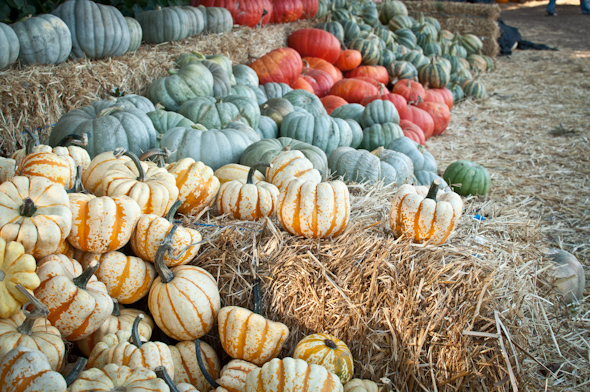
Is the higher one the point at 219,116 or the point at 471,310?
the point at 219,116

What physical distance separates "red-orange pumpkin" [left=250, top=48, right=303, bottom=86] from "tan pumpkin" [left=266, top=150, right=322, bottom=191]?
3062 millimetres

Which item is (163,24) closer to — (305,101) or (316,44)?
(305,101)

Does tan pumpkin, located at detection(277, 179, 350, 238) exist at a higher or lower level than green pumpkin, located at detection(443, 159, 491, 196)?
higher

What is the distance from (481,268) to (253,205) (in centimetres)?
119


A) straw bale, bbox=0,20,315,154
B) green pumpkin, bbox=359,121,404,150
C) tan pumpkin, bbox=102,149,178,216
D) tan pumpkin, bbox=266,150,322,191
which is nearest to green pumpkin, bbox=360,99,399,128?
green pumpkin, bbox=359,121,404,150

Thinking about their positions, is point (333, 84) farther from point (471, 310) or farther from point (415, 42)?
point (471, 310)

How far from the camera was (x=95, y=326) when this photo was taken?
1.74m

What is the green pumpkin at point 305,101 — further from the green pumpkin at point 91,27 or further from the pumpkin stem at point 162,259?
the pumpkin stem at point 162,259

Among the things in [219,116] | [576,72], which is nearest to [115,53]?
[219,116]

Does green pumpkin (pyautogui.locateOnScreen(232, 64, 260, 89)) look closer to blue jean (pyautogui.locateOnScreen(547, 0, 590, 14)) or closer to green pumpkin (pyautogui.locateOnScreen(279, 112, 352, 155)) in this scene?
green pumpkin (pyautogui.locateOnScreen(279, 112, 352, 155))

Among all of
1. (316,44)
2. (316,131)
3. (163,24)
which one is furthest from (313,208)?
(316,44)

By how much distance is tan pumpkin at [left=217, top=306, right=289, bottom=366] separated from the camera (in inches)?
73.8

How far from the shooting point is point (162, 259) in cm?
192

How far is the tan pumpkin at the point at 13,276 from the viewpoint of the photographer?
153 centimetres
